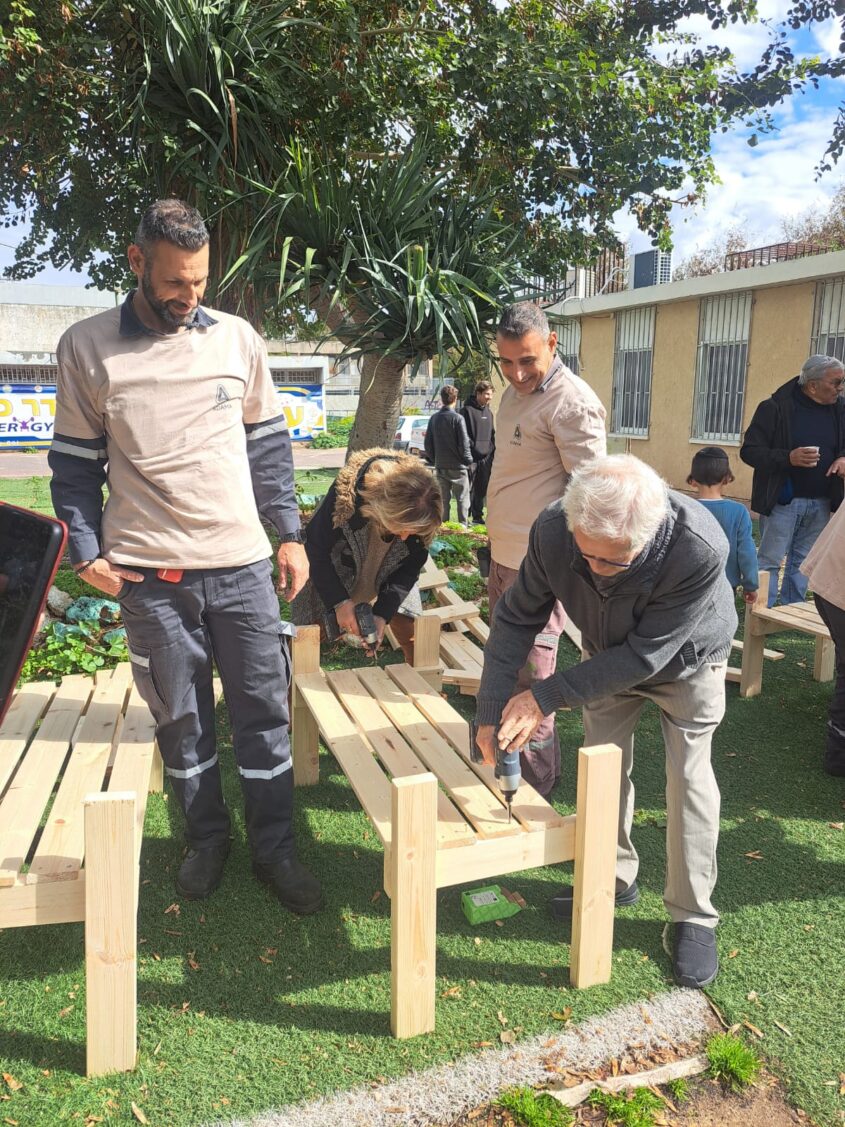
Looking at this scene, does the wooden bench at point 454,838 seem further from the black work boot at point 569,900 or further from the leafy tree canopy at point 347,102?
the leafy tree canopy at point 347,102

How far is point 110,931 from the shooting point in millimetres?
2039

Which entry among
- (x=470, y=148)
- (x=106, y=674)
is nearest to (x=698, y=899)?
(x=106, y=674)

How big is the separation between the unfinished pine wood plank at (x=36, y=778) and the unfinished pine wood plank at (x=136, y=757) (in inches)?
7.3

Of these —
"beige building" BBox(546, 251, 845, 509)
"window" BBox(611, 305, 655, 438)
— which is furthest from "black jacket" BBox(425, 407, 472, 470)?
"window" BBox(611, 305, 655, 438)

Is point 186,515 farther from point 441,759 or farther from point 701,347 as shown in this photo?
point 701,347

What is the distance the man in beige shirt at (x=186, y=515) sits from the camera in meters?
2.46

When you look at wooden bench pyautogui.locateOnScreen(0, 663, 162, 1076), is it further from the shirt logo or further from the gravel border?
the shirt logo

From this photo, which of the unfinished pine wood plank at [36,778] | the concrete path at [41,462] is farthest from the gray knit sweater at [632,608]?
the concrete path at [41,462]

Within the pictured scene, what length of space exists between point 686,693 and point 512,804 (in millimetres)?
620

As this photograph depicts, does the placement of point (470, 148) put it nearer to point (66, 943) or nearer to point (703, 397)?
point (66, 943)

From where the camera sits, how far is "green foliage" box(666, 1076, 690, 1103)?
Answer: 2.05m

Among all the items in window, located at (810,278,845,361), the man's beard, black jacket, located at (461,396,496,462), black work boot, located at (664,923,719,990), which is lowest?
black work boot, located at (664,923,719,990)

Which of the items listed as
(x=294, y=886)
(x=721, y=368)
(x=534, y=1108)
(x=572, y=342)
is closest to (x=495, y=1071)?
(x=534, y=1108)

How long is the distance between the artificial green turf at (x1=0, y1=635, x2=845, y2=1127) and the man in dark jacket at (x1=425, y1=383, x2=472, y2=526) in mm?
6766
